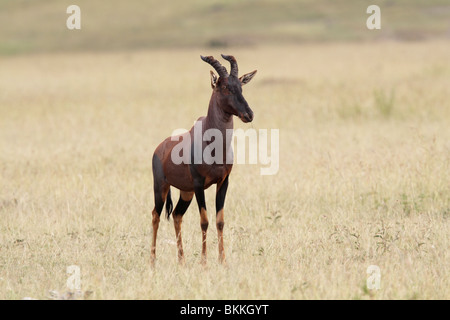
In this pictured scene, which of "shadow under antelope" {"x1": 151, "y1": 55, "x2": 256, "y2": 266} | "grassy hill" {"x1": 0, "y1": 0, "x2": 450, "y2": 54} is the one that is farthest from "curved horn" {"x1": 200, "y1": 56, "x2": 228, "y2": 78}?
"grassy hill" {"x1": 0, "y1": 0, "x2": 450, "y2": 54}

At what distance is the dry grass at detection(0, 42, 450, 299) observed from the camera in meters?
7.85

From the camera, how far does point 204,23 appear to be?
92.9 metres

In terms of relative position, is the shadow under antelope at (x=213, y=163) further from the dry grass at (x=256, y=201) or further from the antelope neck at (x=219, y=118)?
the dry grass at (x=256, y=201)

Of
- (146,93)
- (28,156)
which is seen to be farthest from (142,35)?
(28,156)

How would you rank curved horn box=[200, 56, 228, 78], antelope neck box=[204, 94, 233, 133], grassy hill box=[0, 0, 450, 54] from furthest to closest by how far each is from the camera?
grassy hill box=[0, 0, 450, 54], antelope neck box=[204, 94, 233, 133], curved horn box=[200, 56, 228, 78]

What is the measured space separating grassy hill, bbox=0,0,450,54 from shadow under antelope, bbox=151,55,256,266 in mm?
54295

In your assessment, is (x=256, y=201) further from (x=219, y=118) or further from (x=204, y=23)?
(x=204, y=23)

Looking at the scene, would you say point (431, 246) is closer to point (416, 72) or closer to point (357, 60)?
point (416, 72)

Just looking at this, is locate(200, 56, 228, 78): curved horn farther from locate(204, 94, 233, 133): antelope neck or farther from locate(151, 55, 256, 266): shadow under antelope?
locate(204, 94, 233, 133): antelope neck

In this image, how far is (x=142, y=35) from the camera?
81562 millimetres

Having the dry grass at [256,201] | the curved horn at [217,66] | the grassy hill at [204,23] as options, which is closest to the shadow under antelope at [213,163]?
the curved horn at [217,66]

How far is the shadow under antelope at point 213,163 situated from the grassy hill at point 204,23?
54.3m

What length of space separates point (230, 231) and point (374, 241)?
1.91 metres

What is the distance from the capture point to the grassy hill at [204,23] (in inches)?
2873
